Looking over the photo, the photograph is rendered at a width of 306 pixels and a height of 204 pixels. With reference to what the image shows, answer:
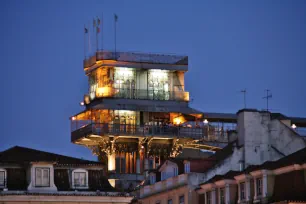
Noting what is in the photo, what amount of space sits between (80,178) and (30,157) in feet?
15.0

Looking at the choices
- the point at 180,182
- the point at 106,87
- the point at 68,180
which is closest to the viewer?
the point at 68,180

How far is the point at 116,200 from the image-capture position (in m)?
123

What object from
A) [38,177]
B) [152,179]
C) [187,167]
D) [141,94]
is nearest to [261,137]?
[187,167]

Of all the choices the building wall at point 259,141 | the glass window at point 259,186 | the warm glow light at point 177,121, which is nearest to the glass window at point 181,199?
the building wall at point 259,141

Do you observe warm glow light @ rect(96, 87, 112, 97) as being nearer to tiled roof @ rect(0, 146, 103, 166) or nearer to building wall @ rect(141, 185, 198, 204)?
building wall @ rect(141, 185, 198, 204)

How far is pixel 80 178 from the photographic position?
409ft

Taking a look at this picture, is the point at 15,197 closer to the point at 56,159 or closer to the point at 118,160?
the point at 56,159

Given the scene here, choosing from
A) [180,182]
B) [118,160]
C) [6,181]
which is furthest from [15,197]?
[118,160]

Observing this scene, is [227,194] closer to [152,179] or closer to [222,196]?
[222,196]

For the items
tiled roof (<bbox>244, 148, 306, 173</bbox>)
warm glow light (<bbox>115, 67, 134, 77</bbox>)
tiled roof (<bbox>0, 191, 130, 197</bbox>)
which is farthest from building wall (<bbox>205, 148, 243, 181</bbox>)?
warm glow light (<bbox>115, 67, 134, 77</bbox>)

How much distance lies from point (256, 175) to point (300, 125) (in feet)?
220

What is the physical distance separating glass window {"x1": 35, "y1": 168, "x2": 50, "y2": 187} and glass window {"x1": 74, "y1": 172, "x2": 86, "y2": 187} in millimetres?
2524

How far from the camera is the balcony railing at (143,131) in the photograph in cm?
17312

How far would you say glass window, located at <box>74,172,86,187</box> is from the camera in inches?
4899
